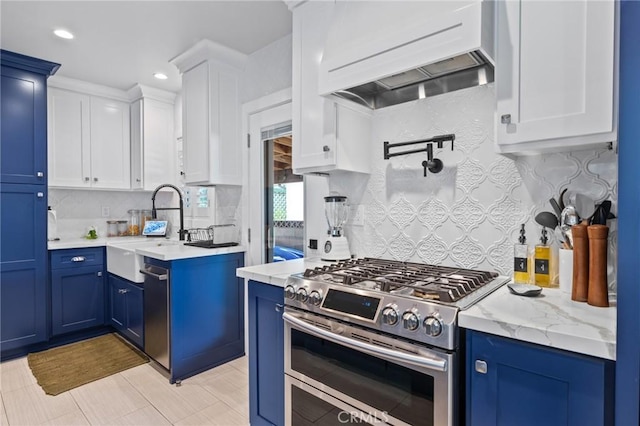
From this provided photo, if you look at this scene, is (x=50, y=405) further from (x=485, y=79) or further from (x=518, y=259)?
(x=485, y=79)

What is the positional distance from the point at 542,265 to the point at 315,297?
3.17ft

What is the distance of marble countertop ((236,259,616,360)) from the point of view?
930 mm

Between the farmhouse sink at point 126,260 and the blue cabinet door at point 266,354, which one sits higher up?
the farmhouse sink at point 126,260

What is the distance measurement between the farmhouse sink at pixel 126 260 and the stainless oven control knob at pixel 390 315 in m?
2.33

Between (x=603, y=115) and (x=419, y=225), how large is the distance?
969 mm

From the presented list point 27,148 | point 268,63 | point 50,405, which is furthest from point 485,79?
point 27,148

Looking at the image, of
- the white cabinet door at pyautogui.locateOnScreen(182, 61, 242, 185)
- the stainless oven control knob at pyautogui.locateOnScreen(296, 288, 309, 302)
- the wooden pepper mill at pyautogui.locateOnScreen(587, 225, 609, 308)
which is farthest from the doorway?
the wooden pepper mill at pyautogui.locateOnScreen(587, 225, 609, 308)

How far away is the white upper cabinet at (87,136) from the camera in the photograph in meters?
3.50

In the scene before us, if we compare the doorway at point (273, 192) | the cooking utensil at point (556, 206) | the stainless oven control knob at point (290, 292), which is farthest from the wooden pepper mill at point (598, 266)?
the doorway at point (273, 192)

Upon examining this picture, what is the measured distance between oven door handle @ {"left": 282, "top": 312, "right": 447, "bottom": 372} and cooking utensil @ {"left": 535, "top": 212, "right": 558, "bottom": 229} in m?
0.78

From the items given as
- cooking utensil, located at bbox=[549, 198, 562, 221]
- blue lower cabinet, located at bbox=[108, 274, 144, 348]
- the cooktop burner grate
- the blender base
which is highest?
cooking utensil, located at bbox=[549, 198, 562, 221]

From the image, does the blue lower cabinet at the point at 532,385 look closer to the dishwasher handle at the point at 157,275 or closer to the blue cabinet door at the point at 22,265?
the dishwasher handle at the point at 157,275

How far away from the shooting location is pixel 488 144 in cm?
169

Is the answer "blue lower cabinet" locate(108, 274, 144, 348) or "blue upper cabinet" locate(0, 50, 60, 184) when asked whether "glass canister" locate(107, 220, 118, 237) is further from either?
"blue upper cabinet" locate(0, 50, 60, 184)
